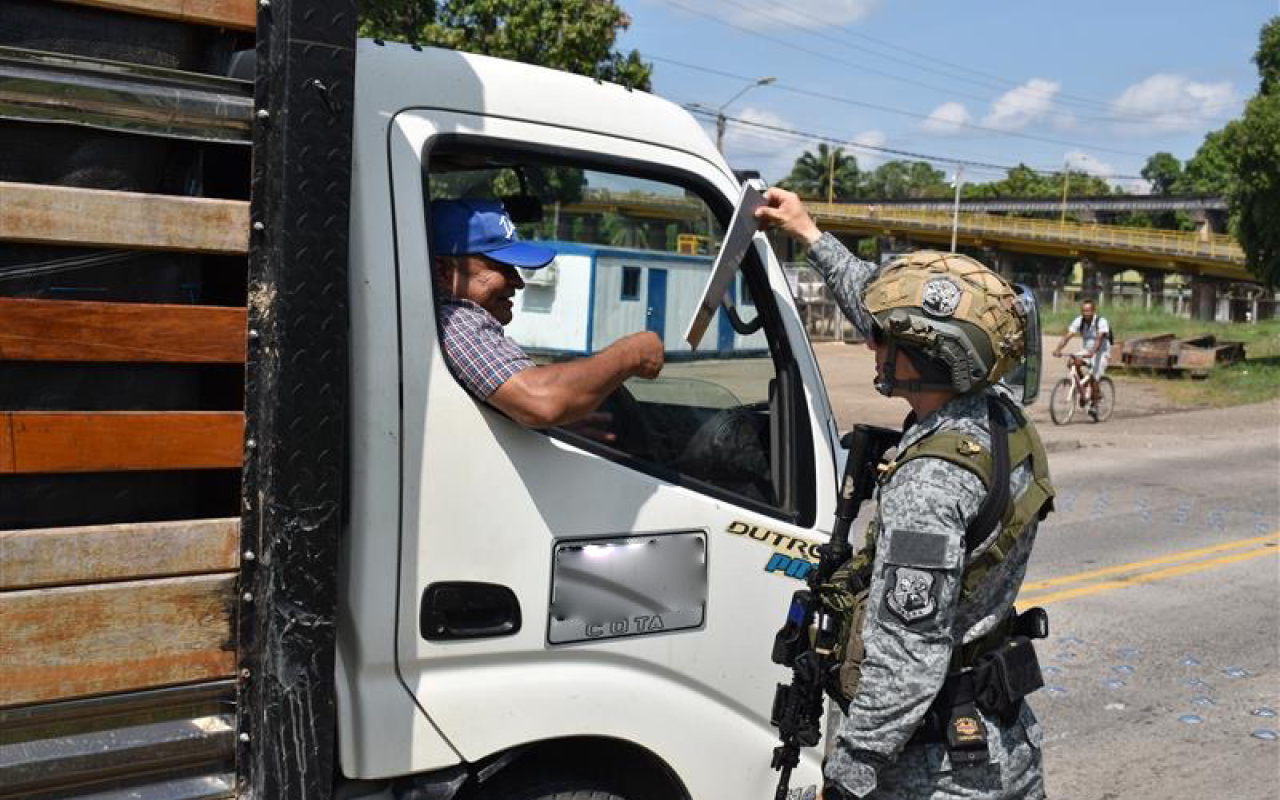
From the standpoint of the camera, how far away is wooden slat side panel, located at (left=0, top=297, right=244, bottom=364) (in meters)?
1.92

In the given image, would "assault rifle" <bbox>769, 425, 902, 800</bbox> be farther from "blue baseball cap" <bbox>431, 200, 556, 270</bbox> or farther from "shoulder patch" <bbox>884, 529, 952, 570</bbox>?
"blue baseball cap" <bbox>431, 200, 556, 270</bbox>

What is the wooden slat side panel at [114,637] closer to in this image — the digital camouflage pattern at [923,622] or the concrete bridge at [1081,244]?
the digital camouflage pattern at [923,622]

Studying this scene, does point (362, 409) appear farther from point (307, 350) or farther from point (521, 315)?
point (521, 315)

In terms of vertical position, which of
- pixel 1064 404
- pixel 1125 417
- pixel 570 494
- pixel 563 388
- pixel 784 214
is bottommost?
pixel 1125 417

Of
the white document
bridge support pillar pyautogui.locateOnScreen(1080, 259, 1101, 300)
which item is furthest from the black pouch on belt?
bridge support pillar pyautogui.locateOnScreen(1080, 259, 1101, 300)

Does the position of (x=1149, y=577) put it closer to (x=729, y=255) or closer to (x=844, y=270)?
(x=844, y=270)

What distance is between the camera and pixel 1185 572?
8.63m

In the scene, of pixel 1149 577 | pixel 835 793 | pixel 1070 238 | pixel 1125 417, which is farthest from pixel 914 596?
pixel 1070 238

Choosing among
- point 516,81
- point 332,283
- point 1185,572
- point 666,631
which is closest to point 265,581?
point 332,283

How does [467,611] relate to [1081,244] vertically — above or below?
below

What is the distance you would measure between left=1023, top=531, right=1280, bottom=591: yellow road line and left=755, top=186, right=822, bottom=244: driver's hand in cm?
559

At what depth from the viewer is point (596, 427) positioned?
2.80m

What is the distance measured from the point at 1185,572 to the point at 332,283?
25.8 feet

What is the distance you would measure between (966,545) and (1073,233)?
79330mm
